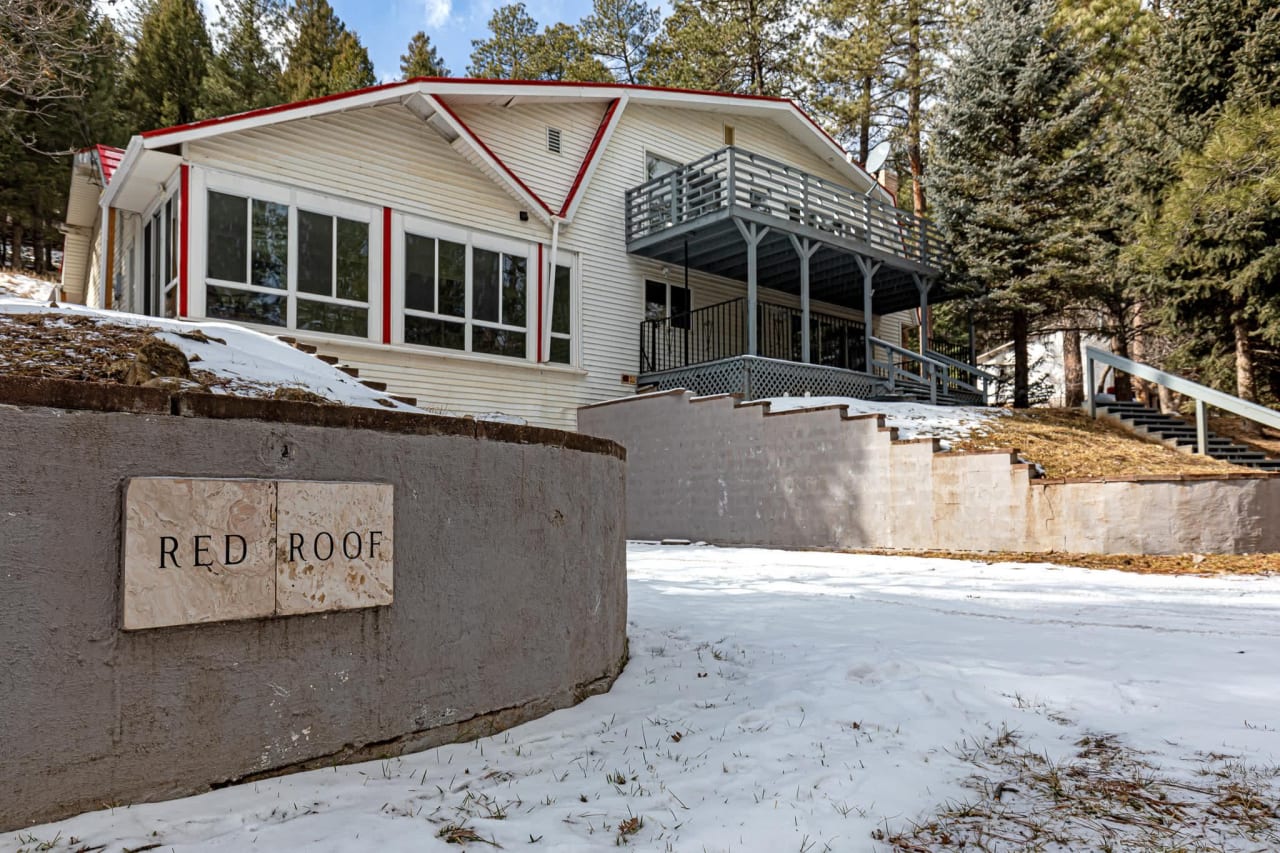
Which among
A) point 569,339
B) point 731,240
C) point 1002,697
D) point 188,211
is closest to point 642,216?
point 731,240

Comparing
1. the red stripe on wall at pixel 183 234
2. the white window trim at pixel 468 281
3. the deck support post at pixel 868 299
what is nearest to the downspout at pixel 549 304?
the white window trim at pixel 468 281

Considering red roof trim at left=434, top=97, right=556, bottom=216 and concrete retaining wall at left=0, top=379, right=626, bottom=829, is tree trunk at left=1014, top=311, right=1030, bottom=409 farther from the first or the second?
concrete retaining wall at left=0, top=379, right=626, bottom=829

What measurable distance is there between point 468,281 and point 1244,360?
14.0 meters

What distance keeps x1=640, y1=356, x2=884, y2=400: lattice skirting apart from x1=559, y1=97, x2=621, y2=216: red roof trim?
3.65 meters

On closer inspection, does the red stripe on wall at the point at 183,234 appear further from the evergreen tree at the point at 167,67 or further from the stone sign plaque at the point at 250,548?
the evergreen tree at the point at 167,67

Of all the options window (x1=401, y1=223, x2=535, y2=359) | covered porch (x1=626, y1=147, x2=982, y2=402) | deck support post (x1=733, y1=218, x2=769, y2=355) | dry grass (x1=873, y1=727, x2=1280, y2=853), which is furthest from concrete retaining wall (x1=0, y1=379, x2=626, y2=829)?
deck support post (x1=733, y1=218, x2=769, y2=355)

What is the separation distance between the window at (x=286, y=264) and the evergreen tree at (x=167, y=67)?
80.7ft

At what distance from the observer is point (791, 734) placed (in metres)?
3.69

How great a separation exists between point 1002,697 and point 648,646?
216 cm

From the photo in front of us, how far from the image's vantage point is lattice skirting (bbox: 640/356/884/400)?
1412 centimetres

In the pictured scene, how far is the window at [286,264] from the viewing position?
449 inches

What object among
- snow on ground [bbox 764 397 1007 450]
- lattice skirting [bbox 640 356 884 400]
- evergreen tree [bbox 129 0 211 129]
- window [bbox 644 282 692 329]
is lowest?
snow on ground [bbox 764 397 1007 450]

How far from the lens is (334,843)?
256 centimetres

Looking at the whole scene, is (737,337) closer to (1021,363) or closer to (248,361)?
(1021,363)
